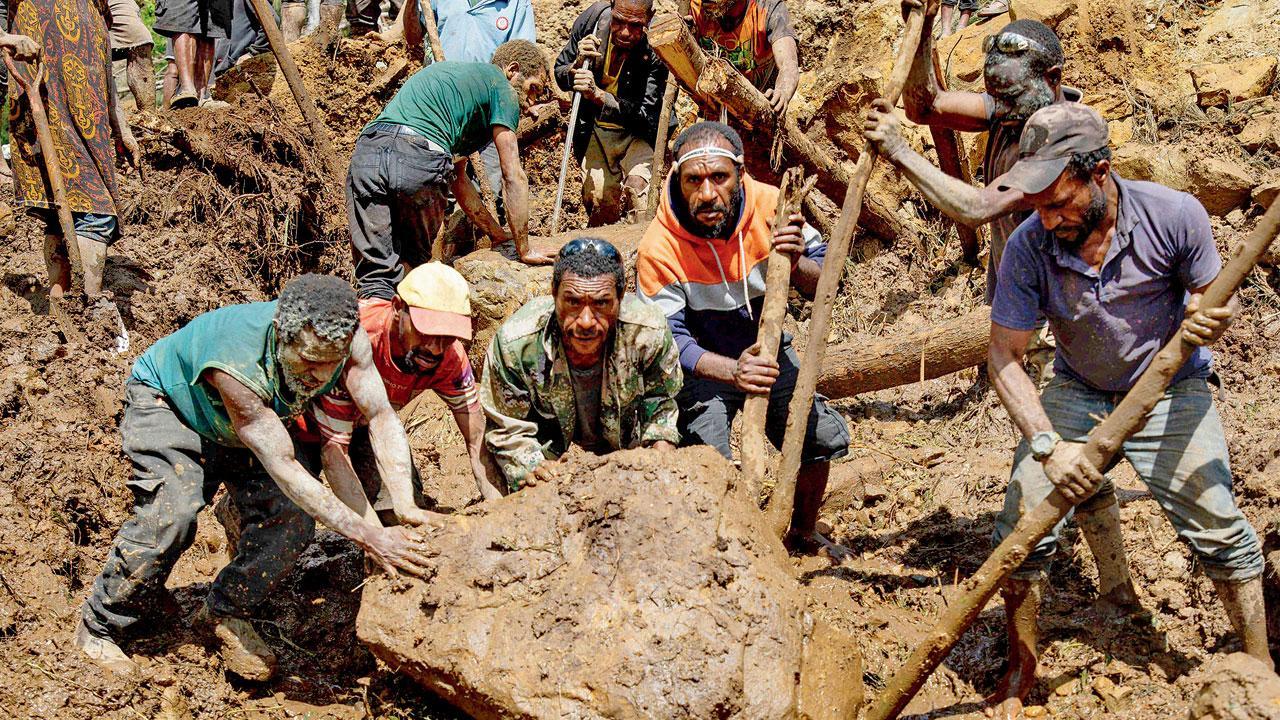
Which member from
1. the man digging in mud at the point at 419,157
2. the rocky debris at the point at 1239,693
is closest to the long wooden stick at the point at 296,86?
the man digging in mud at the point at 419,157

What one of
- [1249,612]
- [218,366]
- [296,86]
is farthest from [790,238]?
[296,86]

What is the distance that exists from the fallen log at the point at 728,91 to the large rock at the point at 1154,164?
1644 mm

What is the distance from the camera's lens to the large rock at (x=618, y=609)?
322cm

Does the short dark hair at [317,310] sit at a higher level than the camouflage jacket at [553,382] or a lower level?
higher

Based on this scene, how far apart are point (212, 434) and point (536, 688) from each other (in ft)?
Result: 5.65

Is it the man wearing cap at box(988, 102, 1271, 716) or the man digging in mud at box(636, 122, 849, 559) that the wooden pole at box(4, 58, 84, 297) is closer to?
the man digging in mud at box(636, 122, 849, 559)

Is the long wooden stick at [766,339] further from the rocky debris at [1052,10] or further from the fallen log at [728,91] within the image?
the rocky debris at [1052,10]

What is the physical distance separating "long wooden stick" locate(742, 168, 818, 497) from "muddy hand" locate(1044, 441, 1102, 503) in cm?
107

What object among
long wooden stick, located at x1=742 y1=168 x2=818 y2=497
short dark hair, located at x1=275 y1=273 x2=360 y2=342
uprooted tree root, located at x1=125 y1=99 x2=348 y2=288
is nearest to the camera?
short dark hair, located at x1=275 y1=273 x2=360 y2=342

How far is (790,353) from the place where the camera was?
15.2ft

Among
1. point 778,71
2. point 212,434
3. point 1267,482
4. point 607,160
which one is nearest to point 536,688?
point 212,434

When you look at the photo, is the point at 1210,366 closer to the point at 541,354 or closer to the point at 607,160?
the point at 541,354

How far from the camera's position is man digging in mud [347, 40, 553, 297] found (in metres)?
5.65

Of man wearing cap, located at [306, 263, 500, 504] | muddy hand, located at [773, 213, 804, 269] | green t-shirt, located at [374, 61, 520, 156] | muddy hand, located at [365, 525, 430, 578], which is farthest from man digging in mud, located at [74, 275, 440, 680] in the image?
green t-shirt, located at [374, 61, 520, 156]
